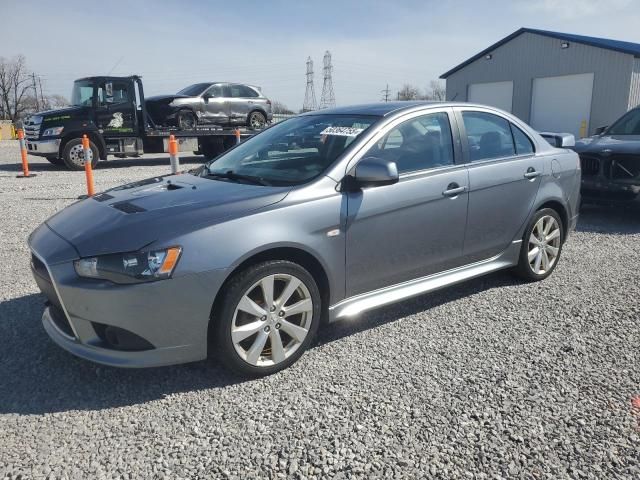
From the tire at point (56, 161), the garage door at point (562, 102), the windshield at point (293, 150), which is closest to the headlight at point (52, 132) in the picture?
the tire at point (56, 161)

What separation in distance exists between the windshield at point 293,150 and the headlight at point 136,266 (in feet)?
3.07

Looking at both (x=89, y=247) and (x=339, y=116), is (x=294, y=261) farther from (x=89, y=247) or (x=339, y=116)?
(x=339, y=116)

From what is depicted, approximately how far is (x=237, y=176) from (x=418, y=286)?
4.93 feet

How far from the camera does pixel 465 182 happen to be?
395cm

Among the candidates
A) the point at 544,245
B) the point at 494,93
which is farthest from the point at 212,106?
the point at 494,93

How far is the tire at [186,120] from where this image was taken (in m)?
15.8

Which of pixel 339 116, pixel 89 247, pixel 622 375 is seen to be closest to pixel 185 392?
pixel 89 247

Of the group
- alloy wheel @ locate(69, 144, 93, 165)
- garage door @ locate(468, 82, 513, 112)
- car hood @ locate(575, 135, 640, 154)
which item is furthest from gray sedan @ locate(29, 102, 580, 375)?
garage door @ locate(468, 82, 513, 112)

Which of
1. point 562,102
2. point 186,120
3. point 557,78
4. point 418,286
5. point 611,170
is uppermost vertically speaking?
point 557,78

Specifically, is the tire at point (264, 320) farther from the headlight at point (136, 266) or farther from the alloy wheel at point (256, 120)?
the alloy wheel at point (256, 120)

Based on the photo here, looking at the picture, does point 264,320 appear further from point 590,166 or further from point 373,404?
point 590,166

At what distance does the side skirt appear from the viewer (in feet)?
11.2

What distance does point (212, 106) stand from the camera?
16.4 m

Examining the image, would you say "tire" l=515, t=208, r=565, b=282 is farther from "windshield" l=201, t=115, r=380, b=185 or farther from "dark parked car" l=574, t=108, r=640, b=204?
"dark parked car" l=574, t=108, r=640, b=204
